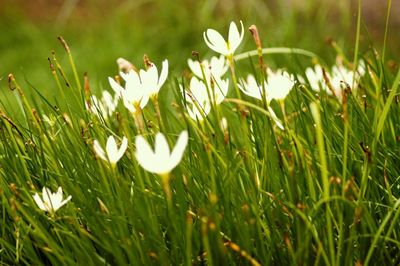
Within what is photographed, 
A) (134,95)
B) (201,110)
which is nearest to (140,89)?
(134,95)

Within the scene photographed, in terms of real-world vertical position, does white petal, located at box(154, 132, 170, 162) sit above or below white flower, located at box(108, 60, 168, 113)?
below

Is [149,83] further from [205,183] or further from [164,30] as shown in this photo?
[164,30]

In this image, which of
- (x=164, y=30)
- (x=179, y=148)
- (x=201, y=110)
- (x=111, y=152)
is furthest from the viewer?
(x=164, y=30)

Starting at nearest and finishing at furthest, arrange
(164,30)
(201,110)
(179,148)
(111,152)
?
(179,148) < (111,152) < (201,110) < (164,30)

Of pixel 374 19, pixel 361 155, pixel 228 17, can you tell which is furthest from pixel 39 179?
pixel 374 19

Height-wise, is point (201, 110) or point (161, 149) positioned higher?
point (201, 110)

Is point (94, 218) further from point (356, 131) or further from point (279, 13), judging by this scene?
point (279, 13)

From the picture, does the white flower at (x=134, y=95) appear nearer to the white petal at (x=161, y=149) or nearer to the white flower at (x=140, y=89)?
the white flower at (x=140, y=89)

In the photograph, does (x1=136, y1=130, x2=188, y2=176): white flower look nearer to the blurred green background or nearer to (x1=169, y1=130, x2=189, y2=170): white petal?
(x1=169, y1=130, x2=189, y2=170): white petal

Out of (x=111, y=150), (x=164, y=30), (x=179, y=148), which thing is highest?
(x=164, y=30)

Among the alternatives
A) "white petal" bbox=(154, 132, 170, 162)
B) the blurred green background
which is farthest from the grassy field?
the blurred green background
